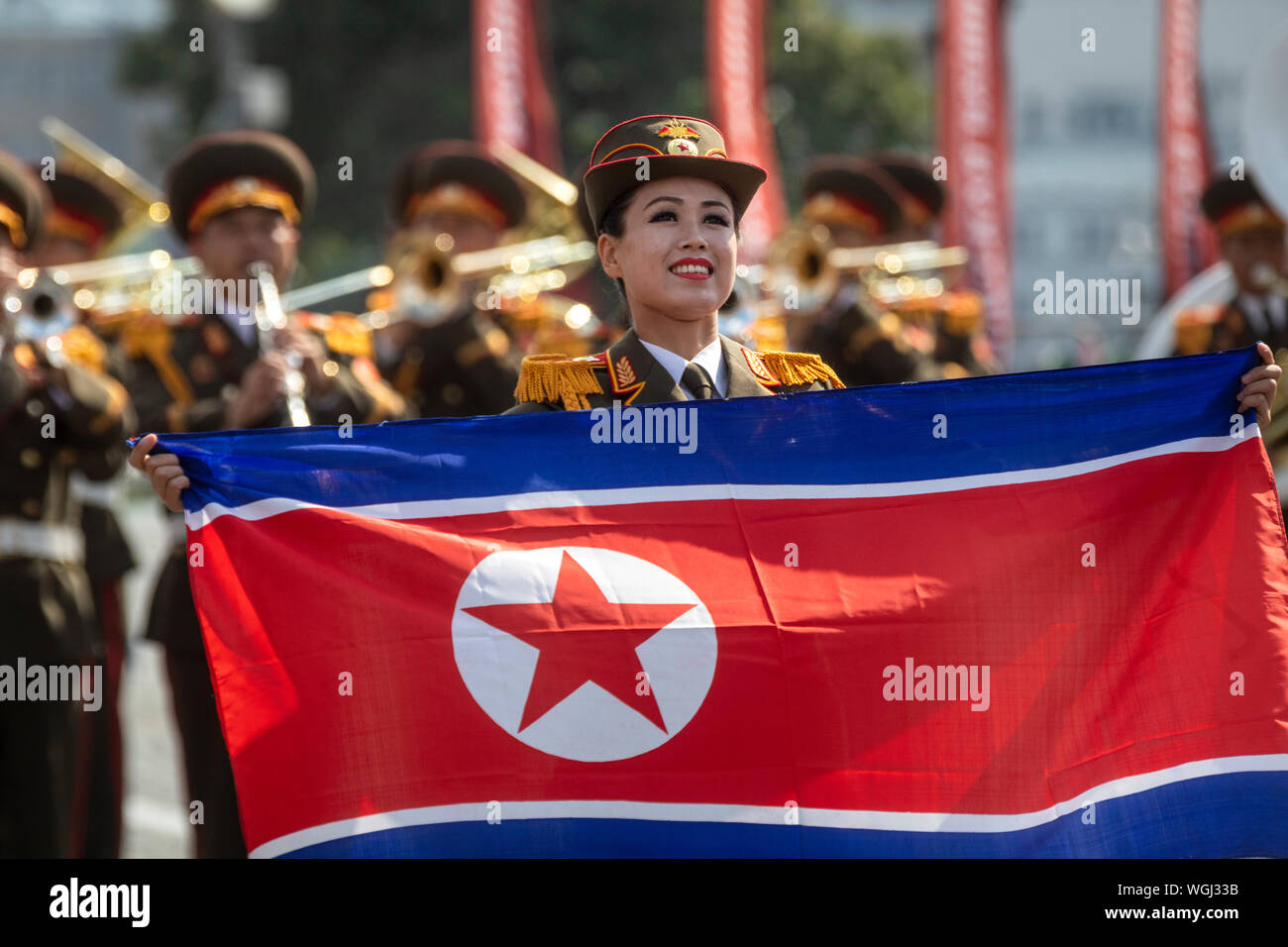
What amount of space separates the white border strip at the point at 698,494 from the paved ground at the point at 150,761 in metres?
1.93

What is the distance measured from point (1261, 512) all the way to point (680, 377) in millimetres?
1214

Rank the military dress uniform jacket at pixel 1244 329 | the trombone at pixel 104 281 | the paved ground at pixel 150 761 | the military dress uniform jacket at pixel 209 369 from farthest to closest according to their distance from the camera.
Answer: the military dress uniform jacket at pixel 1244 329 → the trombone at pixel 104 281 → the paved ground at pixel 150 761 → the military dress uniform jacket at pixel 209 369

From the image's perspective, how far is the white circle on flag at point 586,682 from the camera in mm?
3469

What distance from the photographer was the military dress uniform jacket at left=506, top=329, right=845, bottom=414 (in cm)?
373

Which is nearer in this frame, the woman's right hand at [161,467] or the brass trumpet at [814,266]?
the woman's right hand at [161,467]

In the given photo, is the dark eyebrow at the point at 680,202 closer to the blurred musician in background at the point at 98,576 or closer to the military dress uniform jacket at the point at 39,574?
the military dress uniform jacket at the point at 39,574

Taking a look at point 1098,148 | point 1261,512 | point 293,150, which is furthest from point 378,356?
point 1098,148

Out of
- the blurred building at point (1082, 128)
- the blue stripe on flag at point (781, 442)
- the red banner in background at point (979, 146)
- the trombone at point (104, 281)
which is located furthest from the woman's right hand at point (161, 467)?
the blurred building at point (1082, 128)

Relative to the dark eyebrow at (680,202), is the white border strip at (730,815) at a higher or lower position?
lower

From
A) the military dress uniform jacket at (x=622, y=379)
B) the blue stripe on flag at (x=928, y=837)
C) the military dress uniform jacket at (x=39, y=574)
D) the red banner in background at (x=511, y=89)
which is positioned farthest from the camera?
the red banner in background at (x=511, y=89)

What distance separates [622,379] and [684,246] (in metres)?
0.32

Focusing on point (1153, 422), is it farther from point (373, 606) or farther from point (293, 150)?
point (293, 150)

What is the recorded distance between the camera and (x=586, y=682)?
3506 mm

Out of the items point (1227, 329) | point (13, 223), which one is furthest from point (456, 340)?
point (1227, 329)
